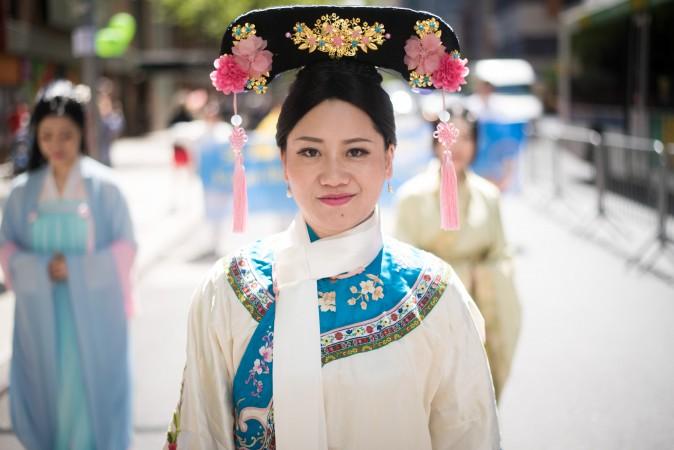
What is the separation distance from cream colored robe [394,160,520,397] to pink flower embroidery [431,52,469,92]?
1701 mm

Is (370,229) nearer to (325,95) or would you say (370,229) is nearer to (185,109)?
(325,95)

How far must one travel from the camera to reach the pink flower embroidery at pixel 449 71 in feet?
6.91

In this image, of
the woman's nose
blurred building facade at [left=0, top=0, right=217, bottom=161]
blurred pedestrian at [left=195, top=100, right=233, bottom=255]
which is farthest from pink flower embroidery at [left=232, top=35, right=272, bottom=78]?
blurred building facade at [left=0, top=0, right=217, bottom=161]

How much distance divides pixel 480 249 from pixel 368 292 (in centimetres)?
184

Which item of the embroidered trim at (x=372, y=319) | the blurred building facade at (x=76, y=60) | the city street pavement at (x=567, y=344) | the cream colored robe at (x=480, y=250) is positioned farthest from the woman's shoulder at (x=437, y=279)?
the blurred building facade at (x=76, y=60)

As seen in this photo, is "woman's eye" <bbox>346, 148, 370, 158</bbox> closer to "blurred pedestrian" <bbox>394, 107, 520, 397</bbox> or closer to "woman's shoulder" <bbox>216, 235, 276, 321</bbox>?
"woman's shoulder" <bbox>216, 235, 276, 321</bbox>

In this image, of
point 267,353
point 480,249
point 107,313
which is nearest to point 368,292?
point 267,353

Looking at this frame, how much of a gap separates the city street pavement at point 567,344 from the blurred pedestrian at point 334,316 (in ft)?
7.77

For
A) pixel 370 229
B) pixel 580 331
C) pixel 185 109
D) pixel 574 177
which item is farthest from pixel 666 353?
pixel 185 109

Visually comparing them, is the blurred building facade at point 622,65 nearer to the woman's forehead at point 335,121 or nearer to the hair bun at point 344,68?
the hair bun at point 344,68

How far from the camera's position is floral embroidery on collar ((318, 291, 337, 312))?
2.06 meters

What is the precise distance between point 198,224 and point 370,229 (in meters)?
10.4

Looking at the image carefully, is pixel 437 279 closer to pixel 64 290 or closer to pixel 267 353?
pixel 267 353

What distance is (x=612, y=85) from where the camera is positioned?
55.9 feet
